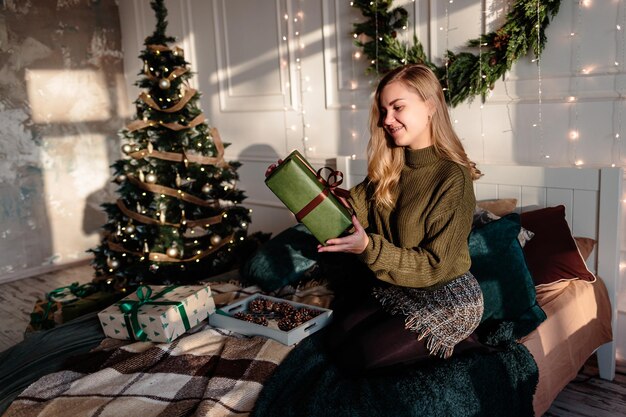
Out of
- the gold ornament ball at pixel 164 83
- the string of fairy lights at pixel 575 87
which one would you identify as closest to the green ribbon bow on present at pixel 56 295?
the gold ornament ball at pixel 164 83

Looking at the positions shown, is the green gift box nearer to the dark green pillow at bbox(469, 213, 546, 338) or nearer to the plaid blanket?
the plaid blanket

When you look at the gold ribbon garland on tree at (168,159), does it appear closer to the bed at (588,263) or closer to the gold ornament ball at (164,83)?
the gold ornament ball at (164,83)

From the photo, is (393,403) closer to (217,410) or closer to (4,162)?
(217,410)

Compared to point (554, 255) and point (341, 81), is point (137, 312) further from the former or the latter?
point (341, 81)

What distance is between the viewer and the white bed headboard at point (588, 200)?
103 inches

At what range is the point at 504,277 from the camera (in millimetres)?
2248

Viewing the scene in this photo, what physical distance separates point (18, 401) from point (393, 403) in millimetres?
1126

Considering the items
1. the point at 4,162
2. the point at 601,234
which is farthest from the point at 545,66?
the point at 4,162

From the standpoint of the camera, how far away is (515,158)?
2.98 m

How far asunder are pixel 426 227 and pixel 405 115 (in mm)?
375

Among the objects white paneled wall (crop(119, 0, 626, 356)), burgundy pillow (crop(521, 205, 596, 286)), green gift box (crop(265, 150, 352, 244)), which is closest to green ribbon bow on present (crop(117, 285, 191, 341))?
green gift box (crop(265, 150, 352, 244))

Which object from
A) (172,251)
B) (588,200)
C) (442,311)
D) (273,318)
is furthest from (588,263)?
(172,251)

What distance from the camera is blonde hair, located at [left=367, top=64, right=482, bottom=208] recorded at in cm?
200

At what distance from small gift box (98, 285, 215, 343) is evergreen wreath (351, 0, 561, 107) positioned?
5.42 ft
